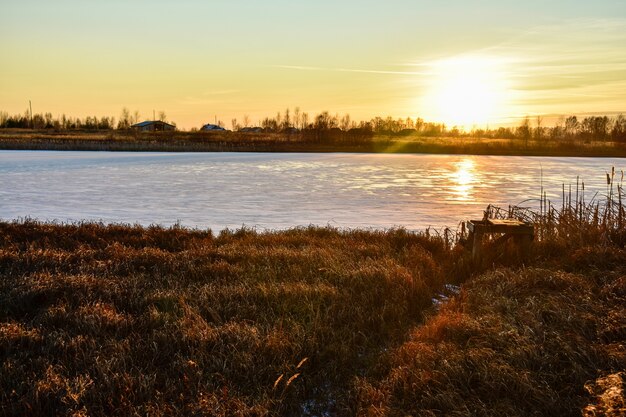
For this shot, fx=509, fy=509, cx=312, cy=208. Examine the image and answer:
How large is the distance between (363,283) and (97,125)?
11354 centimetres

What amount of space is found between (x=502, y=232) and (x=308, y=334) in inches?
168

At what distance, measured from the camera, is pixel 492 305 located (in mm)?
5637

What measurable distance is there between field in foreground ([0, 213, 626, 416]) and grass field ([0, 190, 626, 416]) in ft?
0.06

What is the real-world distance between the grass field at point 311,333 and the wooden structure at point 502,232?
217 mm

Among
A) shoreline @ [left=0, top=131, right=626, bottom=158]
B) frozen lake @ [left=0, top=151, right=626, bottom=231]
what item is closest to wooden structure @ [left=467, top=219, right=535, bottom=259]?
frozen lake @ [left=0, top=151, right=626, bottom=231]

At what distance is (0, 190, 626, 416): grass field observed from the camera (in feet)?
13.0

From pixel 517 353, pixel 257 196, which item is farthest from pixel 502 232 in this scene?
pixel 257 196

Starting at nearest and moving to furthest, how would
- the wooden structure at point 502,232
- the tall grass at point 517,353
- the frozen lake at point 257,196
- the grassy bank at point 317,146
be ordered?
the tall grass at point 517,353 → the wooden structure at point 502,232 → the frozen lake at point 257,196 → the grassy bank at point 317,146

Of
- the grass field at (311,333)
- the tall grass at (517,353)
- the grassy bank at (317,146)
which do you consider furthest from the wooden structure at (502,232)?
the grassy bank at (317,146)

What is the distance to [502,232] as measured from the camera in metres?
7.96

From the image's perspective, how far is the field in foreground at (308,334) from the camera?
3967 mm

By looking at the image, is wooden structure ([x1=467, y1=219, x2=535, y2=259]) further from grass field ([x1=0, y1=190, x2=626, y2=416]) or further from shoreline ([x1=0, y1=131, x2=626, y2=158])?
shoreline ([x1=0, y1=131, x2=626, y2=158])

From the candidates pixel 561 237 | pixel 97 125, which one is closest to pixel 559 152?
pixel 561 237

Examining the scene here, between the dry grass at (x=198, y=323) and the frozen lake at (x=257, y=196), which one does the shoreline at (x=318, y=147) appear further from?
the dry grass at (x=198, y=323)
